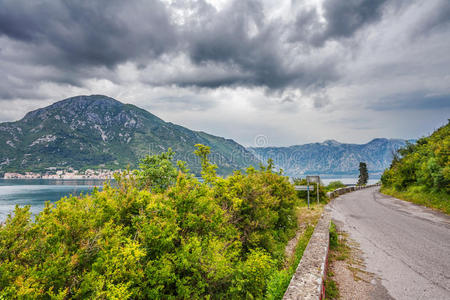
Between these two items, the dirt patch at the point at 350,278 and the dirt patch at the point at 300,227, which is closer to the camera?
the dirt patch at the point at 350,278

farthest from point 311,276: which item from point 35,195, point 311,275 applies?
point 35,195

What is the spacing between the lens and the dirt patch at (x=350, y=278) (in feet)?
15.0

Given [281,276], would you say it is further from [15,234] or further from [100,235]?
[15,234]

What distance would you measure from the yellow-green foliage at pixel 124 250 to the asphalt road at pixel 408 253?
303 centimetres

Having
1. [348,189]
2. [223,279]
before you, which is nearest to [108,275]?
[223,279]

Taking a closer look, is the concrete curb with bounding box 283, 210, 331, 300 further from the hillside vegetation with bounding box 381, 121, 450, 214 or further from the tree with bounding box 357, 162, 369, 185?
the tree with bounding box 357, 162, 369, 185

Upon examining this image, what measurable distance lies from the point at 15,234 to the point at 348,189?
138 ft

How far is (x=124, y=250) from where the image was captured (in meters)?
3.36

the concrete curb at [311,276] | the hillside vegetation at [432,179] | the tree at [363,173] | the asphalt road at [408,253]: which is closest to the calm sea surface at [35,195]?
the concrete curb at [311,276]

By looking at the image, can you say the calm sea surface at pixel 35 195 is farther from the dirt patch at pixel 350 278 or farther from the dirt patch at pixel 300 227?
the dirt patch at pixel 300 227

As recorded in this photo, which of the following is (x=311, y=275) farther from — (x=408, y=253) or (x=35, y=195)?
(x=35, y=195)

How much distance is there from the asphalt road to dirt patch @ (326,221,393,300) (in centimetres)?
19

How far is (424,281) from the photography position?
4.96 metres

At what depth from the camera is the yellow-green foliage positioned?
2830 millimetres
